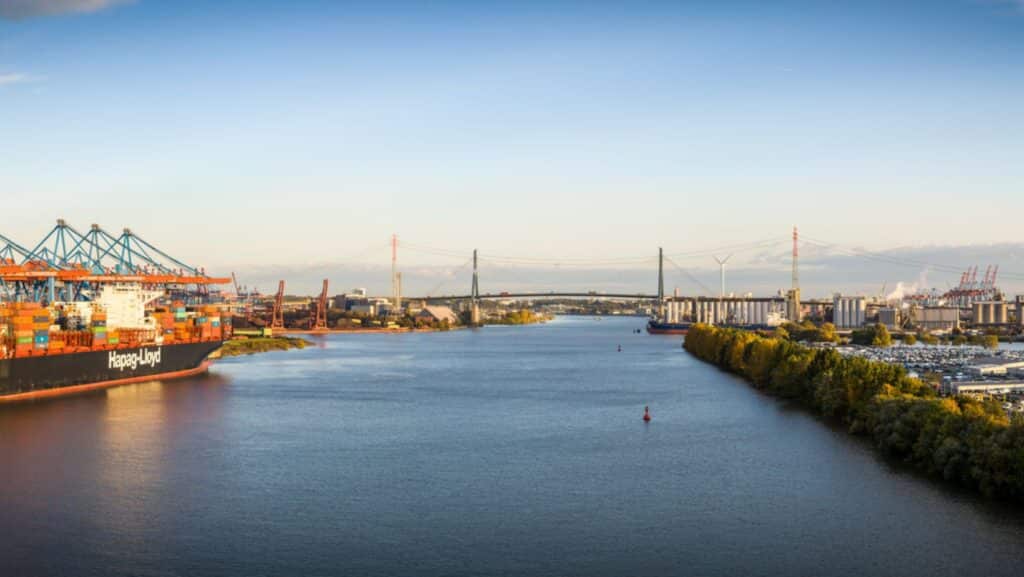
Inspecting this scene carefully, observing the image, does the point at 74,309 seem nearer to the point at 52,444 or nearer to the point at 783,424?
the point at 52,444

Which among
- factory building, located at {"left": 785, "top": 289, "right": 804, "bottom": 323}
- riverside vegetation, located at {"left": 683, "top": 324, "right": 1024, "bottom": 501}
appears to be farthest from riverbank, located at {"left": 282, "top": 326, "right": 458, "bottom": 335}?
riverside vegetation, located at {"left": 683, "top": 324, "right": 1024, "bottom": 501}

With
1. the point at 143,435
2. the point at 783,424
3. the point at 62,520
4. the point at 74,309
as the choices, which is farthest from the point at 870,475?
the point at 74,309

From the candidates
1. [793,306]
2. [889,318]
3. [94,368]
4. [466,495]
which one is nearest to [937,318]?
[889,318]

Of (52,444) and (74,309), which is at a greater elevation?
(74,309)

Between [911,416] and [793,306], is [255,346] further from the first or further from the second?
[793,306]

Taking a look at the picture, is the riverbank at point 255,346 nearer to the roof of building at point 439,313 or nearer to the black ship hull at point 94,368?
the black ship hull at point 94,368

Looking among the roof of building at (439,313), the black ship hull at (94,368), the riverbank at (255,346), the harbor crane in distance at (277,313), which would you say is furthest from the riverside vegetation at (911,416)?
the roof of building at (439,313)

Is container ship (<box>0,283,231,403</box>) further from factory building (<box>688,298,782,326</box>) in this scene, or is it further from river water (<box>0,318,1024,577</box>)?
factory building (<box>688,298,782,326</box>)
